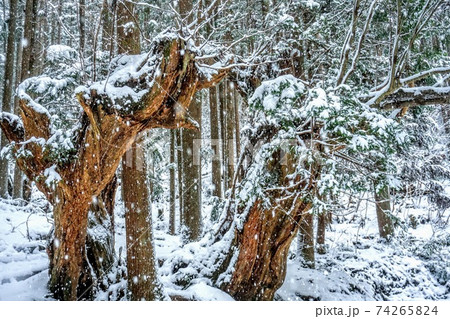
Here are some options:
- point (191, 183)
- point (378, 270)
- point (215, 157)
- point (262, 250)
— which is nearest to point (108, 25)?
→ point (191, 183)

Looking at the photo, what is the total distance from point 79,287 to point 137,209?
1494 millimetres

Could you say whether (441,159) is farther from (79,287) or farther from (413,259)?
(79,287)

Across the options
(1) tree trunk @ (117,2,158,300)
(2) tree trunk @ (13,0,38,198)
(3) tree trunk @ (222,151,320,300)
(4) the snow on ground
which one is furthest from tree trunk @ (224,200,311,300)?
(2) tree trunk @ (13,0,38,198)

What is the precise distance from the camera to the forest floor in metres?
4.66

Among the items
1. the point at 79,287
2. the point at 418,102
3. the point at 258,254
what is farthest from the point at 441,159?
the point at 79,287

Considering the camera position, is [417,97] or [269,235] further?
[269,235]

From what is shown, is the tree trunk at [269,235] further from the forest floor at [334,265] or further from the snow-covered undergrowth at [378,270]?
the snow-covered undergrowth at [378,270]

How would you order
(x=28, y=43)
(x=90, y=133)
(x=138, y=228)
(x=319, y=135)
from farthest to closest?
1. (x=28, y=43)
2. (x=138, y=228)
3. (x=319, y=135)
4. (x=90, y=133)

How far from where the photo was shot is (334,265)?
7.80 metres

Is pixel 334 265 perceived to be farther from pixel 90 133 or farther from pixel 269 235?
pixel 90 133

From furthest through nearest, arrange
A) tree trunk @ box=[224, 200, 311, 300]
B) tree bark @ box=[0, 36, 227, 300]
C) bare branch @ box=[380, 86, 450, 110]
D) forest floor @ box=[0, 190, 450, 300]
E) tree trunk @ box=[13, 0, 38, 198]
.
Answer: tree trunk @ box=[13, 0, 38, 198]
forest floor @ box=[0, 190, 450, 300]
tree trunk @ box=[224, 200, 311, 300]
bare branch @ box=[380, 86, 450, 110]
tree bark @ box=[0, 36, 227, 300]

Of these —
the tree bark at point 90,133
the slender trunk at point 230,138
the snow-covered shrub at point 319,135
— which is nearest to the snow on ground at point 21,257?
the tree bark at point 90,133

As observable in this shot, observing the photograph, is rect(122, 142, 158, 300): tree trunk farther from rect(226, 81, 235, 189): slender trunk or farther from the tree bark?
rect(226, 81, 235, 189): slender trunk

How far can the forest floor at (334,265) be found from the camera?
15.3 ft
